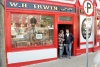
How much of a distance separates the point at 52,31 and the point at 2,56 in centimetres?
571

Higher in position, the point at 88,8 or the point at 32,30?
the point at 88,8

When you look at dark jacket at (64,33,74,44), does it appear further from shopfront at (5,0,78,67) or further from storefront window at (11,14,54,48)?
storefront window at (11,14,54,48)

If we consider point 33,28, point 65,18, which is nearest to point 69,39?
point 65,18

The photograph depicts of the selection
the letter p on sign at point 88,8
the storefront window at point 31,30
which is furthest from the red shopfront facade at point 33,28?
the letter p on sign at point 88,8

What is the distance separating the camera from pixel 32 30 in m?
9.23

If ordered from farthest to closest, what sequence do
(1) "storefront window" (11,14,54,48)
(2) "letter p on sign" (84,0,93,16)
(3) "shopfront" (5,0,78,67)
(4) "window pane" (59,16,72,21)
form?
1. (4) "window pane" (59,16,72,21)
2. (1) "storefront window" (11,14,54,48)
3. (3) "shopfront" (5,0,78,67)
4. (2) "letter p on sign" (84,0,93,16)

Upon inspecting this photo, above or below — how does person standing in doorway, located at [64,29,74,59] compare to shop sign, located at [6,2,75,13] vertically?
below

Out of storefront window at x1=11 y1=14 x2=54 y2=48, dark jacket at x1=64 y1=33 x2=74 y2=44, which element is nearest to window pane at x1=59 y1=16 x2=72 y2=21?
storefront window at x1=11 y1=14 x2=54 y2=48

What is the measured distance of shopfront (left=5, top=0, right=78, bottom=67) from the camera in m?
8.27

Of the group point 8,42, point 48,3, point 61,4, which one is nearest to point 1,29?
point 8,42

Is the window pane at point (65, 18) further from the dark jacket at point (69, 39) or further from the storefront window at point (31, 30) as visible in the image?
the dark jacket at point (69, 39)

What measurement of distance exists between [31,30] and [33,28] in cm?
16

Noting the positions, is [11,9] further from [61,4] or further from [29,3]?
[61,4]

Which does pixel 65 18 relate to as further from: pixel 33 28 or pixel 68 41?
pixel 33 28
